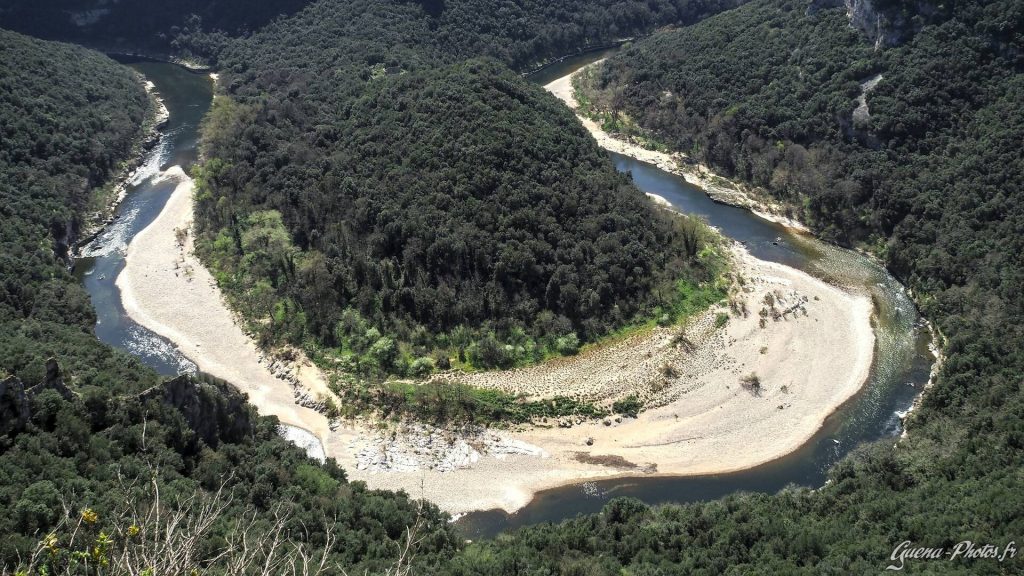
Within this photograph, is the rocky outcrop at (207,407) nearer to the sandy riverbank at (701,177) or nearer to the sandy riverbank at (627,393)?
the sandy riverbank at (627,393)

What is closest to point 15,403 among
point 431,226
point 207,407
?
point 207,407

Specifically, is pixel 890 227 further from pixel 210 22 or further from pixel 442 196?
pixel 210 22

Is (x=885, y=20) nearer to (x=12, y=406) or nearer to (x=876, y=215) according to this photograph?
(x=876, y=215)

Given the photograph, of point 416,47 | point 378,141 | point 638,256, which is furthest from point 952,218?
point 416,47

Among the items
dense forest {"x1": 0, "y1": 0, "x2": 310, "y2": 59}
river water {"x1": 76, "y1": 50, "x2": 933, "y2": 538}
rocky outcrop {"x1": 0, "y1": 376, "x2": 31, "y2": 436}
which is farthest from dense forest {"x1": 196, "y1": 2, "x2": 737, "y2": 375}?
dense forest {"x1": 0, "y1": 0, "x2": 310, "y2": 59}

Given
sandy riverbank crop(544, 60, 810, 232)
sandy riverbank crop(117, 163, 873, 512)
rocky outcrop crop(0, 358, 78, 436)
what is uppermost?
sandy riverbank crop(544, 60, 810, 232)

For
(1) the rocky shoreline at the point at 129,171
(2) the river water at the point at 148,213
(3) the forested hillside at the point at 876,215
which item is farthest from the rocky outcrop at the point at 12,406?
(1) the rocky shoreline at the point at 129,171

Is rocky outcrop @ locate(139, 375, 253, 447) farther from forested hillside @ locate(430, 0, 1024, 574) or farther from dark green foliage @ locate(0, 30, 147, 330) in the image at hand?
dark green foliage @ locate(0, 30, 147, 330)
